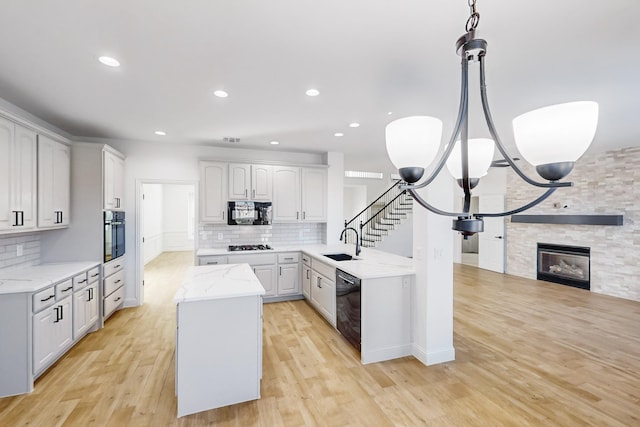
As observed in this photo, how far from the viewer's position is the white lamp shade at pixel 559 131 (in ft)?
3.45

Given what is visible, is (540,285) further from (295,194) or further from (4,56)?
(4,56)

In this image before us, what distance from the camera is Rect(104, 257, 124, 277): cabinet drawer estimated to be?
397 cm

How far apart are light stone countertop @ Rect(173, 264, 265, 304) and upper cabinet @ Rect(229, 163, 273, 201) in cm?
203

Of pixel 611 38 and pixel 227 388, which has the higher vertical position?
pixel 611 38

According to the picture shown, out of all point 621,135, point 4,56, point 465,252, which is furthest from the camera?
point 465,252

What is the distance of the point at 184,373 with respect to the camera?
222 centimetres

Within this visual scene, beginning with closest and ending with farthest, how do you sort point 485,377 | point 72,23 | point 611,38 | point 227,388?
1. point 72,23
2. point 611,38
3. point 227,388
4. point 485,377

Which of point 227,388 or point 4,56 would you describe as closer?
point 4,56

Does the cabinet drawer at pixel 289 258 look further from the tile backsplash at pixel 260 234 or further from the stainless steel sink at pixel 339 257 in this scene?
the stainless steel sink at pixel 339 257

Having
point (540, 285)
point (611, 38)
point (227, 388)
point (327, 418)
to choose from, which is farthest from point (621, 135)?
point (227, 388)

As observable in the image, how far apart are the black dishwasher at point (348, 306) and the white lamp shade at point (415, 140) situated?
6.45 feet

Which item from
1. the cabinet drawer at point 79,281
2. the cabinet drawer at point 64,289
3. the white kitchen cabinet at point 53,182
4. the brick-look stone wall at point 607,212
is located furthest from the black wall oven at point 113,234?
the brick-look stone wall at point 607,212

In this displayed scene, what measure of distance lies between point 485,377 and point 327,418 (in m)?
1.57

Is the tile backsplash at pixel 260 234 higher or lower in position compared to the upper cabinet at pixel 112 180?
lower
